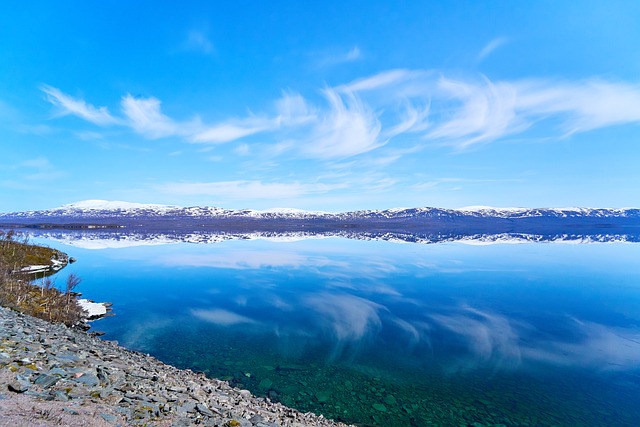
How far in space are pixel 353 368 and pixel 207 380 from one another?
7.05 m

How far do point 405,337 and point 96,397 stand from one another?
58.9ft

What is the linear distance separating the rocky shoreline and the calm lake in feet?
13.8

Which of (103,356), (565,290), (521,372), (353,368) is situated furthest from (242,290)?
(565,290)

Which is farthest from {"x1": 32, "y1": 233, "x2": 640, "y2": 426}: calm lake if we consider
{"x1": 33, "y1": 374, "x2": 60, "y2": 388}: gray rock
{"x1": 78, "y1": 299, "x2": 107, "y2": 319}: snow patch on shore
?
{"x1": 33, "y1": 374, "x2": 60, "y2": 388}: gray rock

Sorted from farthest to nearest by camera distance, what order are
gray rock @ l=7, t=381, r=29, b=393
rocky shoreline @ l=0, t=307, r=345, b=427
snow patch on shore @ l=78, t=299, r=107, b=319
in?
snow patch on shore @ l=78, t=299, r=107, b=319 < gray rock @ l=7, t=381, r=29, b=393 < rocky shoreline @ l=0, t=307, r=345, b=427

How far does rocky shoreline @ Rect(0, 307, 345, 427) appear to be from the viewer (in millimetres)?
6895

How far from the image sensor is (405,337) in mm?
21984

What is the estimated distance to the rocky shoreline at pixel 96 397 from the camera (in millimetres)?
6895

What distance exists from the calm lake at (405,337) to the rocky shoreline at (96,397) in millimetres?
4192

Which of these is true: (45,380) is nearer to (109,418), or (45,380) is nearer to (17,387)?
(17,387)

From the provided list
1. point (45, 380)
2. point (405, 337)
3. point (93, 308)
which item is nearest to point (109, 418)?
point (45, 380)

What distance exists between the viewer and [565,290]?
35.5 m

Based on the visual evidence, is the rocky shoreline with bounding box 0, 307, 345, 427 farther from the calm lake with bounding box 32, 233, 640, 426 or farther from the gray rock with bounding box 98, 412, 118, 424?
the calm lake with bounding box 32, 233, 640, 426

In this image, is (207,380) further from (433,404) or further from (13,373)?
(433,404)
